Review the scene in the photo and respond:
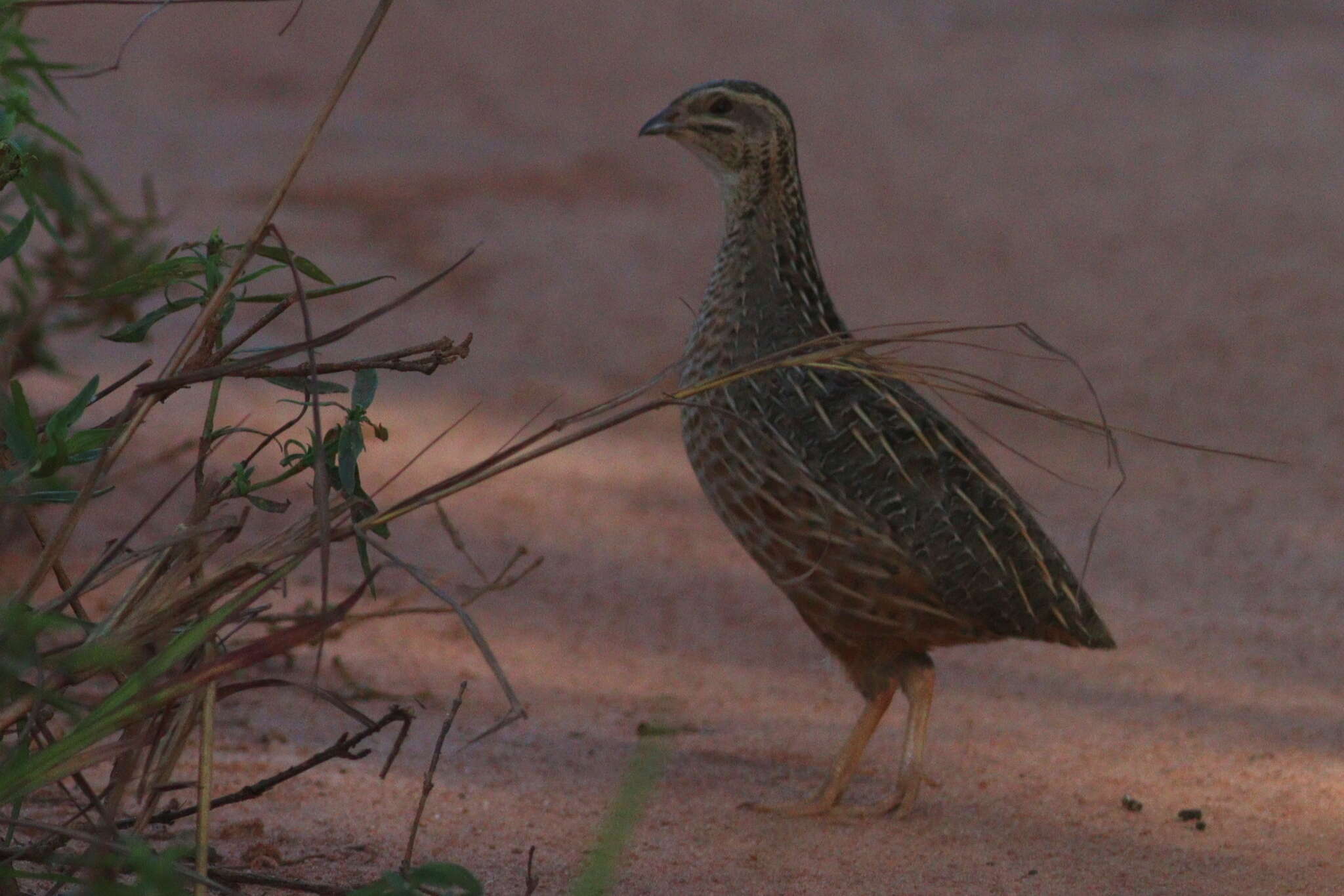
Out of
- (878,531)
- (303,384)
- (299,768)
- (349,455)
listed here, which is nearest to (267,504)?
(349,455)

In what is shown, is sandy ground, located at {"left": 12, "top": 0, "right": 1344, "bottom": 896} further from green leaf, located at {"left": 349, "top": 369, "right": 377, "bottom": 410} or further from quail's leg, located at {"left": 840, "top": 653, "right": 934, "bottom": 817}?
green leaf, located at {"left": 349, "top": 369, "right": 377, "bottom": 410}

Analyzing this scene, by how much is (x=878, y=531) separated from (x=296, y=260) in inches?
74.7

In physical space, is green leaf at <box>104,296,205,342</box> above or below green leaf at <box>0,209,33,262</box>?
below

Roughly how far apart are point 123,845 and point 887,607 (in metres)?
2.28

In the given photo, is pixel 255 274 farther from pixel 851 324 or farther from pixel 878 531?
pixel 851 324

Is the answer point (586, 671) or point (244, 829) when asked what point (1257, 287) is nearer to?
point (586, 671)

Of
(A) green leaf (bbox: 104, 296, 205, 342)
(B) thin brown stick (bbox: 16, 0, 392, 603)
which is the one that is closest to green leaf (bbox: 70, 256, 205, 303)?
(A) green leaf (bbox: 104, 296, 205, 342)

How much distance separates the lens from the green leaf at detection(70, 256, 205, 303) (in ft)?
→ 8.20

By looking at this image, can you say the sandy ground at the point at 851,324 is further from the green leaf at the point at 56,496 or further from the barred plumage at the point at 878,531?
the green leaf at the point at 56,496

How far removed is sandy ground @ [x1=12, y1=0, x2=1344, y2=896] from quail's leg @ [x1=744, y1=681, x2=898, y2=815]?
0.28 feet

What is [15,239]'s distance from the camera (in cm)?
250

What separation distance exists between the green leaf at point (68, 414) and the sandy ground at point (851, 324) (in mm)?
1142

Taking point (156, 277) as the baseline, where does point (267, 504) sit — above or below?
below

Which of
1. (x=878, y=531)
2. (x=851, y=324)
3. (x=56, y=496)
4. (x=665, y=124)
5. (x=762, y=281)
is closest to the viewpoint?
(x=56, y=496)
